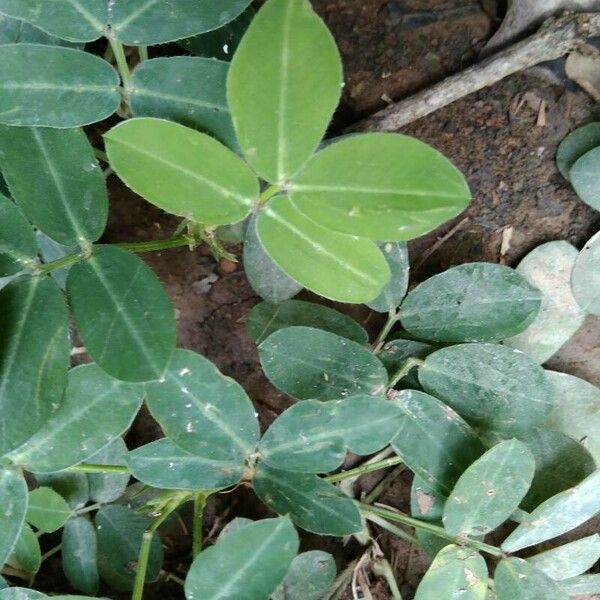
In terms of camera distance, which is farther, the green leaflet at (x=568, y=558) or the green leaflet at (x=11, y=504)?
the green leaflet at (x=568, y=558)

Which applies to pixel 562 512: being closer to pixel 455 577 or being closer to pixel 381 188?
pixel 455 577

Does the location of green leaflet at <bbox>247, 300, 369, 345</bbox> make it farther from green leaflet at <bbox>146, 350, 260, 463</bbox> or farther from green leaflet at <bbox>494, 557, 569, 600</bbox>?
green leaflet at <bbox>494, 557, 569, 600</bbox>

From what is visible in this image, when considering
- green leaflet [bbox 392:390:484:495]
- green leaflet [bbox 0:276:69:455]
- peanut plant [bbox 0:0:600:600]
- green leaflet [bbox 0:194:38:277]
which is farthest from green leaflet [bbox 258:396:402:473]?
green leaflet [bbox 0:194:38:277]

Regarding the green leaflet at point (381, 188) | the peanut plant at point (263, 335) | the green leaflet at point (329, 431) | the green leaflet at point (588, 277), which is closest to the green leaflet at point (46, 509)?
the peanut plant at point (263, 335)

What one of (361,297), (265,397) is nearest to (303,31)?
(361,297)

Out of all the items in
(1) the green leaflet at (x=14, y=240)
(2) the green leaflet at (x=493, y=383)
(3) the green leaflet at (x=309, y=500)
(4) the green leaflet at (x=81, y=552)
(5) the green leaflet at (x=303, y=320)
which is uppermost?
(1) the green leaflet at (x=14, y=240)

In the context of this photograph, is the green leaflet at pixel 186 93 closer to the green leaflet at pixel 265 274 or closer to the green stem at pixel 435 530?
the green leaflet at pixel 265 274
